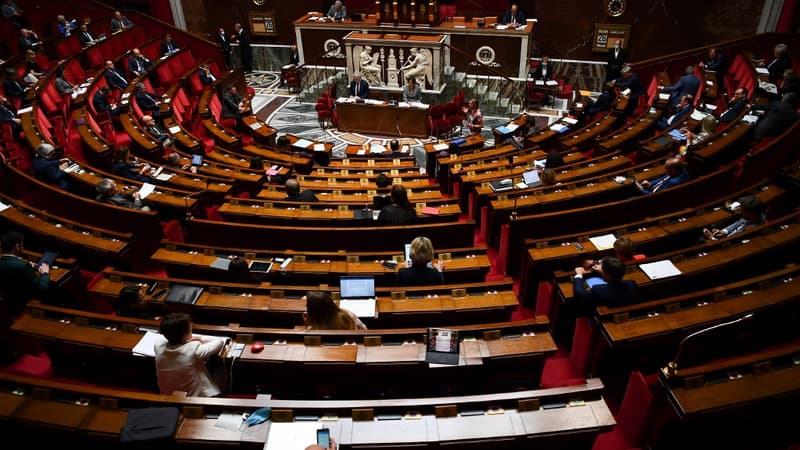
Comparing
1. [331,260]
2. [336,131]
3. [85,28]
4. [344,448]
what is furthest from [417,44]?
[344,448]

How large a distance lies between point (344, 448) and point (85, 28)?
15.9m

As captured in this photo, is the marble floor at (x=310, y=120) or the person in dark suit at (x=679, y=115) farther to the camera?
the marble floor at (x=310, y=120)

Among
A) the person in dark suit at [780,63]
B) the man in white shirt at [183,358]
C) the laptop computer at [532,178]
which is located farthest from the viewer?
the person in dark suit at [780,63]

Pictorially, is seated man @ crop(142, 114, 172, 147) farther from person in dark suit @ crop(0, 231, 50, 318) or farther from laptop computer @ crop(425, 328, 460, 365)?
laptop computer @ crop(425, 328, 460, 365)

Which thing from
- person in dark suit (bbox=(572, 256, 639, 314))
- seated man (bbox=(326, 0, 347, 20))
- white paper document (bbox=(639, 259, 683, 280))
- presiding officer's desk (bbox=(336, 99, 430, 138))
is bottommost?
presiding officer's desk (bbox=(336, 99, 430, 138))

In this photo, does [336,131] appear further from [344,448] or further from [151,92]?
[344,448]

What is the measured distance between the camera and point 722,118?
866 centimetres

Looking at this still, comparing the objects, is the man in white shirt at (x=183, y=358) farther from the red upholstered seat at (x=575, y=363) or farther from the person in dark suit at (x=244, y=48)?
the person in dark suit at (x=244, y=48)

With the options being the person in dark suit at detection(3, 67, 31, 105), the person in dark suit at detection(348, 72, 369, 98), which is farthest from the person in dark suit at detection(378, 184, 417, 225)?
the person in dark suit at detection(3, 67, 31, 105)

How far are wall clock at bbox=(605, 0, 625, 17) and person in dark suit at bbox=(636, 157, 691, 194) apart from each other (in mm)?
9970

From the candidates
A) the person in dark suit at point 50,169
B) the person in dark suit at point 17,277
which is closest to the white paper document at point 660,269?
the person in dark suit at point 17,277

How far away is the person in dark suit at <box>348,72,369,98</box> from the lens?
40.5ft

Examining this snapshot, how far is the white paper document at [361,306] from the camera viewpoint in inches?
177

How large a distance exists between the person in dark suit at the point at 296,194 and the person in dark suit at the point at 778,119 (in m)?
6.59
